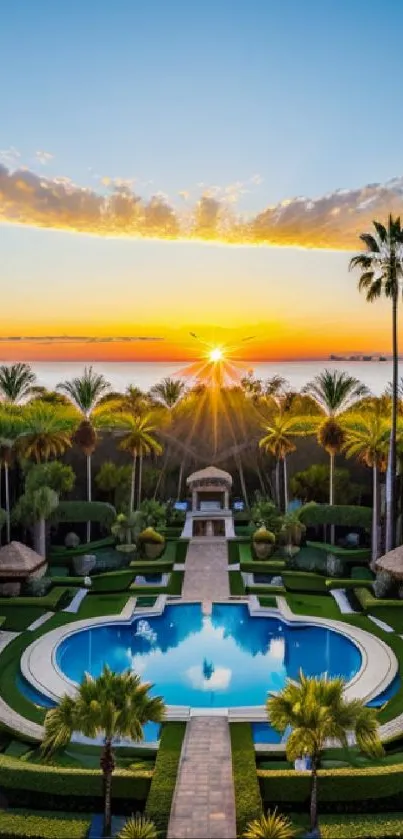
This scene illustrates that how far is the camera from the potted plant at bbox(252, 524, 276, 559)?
117ft

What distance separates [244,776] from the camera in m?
15.9

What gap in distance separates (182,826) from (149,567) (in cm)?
2006

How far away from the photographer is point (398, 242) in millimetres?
32219

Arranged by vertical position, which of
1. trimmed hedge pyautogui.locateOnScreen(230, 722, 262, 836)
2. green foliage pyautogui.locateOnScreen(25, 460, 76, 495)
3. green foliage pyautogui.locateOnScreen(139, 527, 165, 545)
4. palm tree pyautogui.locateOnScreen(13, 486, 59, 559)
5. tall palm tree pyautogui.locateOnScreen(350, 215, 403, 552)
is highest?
tall palm tree pyautogui.locateOnScreen(350, 215, 403, 552)

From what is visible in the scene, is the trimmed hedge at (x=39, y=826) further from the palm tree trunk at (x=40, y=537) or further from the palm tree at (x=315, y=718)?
the palm tree trunk at (x=40, y=537)

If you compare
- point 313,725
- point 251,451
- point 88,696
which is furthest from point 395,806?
point 251,451

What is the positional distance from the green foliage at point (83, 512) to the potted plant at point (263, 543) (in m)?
8.37

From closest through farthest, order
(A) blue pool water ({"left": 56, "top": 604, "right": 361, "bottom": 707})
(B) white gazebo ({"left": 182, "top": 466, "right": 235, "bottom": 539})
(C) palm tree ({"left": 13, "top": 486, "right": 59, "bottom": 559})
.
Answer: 1. (A) blue pool water ({"left": 56, "top": 604, "right": 361, "bottom": 707})
2. (C) palm tree ({"left": 13, "top": 486, "right": 59, "bottom": 559})
3. (B) white gazebo ({"left": 182, "top": 466, "right": 235, "bottom": 539})

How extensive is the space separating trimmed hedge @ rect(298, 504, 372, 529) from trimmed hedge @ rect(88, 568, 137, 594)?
10034mm

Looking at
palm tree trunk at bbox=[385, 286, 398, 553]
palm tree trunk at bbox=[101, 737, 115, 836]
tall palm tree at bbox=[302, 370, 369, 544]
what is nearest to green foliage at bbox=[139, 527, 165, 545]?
tall palm tree at bbox=[302, 370, 369, 544]

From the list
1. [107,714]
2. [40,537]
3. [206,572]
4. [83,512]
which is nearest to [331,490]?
[206,572]

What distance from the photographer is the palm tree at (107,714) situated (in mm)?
14273

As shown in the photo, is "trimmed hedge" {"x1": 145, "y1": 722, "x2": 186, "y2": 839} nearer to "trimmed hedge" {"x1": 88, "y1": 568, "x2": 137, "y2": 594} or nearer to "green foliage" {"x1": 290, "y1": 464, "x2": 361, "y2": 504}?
"trimmed hedge" {"x1": 88, "y1": 568, "x2": 137, "y2": 594}

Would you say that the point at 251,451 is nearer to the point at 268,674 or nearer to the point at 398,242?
the point at 398,242
